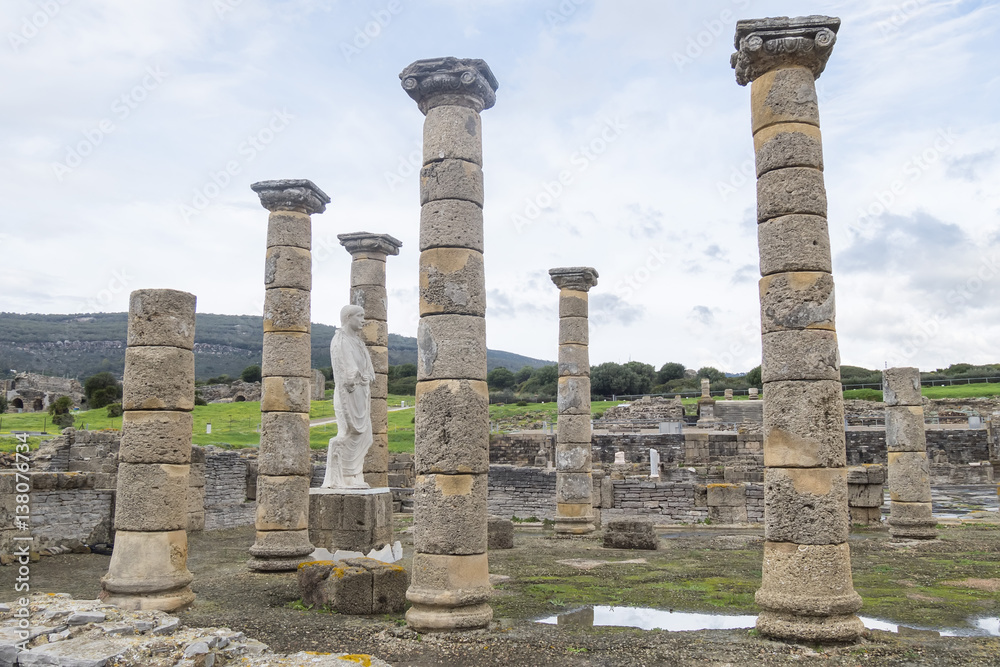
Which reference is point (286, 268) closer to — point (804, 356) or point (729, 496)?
point (804, 356)

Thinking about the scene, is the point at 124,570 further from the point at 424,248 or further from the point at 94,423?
the point at 94,423

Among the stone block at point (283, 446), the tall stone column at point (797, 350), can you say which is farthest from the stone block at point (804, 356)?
the stone block at point (283, 446)

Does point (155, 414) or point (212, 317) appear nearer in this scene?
point (155, 414)

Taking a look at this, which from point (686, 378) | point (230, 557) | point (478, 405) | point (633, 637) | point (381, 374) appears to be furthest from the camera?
point (686, 378)

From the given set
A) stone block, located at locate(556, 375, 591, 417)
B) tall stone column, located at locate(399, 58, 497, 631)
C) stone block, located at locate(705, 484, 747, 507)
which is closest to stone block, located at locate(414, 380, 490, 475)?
tall stone column, located at locate(399, 58, 497, 631)

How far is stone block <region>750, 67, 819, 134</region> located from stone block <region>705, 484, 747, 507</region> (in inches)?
446

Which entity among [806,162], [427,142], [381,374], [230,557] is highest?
[427,142]

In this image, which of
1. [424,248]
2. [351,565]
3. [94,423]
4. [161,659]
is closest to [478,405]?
[424,248]

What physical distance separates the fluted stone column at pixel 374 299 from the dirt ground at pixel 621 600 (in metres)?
1.67

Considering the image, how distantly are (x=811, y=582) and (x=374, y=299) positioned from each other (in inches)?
384

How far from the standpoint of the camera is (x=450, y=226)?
8266mm

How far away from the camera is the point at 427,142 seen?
28.1 feet

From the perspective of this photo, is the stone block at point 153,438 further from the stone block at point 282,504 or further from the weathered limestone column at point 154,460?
the stone block at point 282,504

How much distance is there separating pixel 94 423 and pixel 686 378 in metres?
46.9
